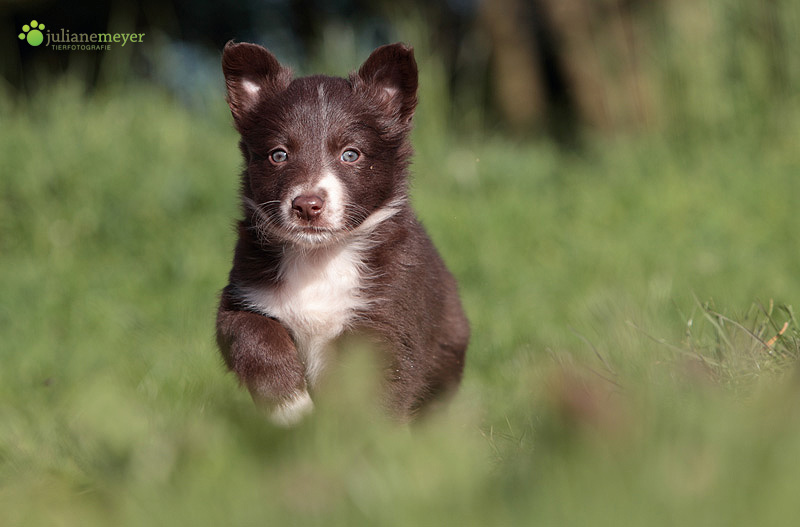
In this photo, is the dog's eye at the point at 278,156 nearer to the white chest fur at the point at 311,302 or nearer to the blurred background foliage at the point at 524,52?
the white chest fur at the point at 311,302

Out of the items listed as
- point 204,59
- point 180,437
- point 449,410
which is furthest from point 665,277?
point 204,59

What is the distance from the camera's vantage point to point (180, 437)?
1.59 m

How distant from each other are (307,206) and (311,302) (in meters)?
0.36

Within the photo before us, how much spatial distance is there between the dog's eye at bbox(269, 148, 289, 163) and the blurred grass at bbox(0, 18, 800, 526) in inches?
26.7

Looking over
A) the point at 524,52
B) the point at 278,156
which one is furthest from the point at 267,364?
the point at 524,52

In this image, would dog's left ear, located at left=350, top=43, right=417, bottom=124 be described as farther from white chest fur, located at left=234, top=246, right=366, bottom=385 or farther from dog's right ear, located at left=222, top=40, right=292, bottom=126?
white chest fur, located at left=234, top=246, right=366, bottom=385

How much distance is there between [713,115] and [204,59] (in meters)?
6.11

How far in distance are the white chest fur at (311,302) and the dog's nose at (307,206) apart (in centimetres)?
28

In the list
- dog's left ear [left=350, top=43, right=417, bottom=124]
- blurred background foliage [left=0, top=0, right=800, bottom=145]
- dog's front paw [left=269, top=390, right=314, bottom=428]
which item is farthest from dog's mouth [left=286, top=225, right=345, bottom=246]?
blurred background foliage [left=0, top=0, right=800, bottom=145]

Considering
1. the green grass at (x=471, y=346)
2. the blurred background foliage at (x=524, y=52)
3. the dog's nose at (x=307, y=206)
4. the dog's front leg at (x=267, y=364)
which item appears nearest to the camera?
the green grass at (x=471, y=346)

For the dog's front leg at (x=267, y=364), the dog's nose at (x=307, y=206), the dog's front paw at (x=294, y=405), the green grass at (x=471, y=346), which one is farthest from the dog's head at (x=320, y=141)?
the green grass at (x=471, y=346)

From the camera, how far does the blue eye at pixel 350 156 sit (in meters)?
3.28

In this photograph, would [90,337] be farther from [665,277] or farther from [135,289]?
[665,277]

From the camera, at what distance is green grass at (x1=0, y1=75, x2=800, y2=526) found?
1.37 metres
